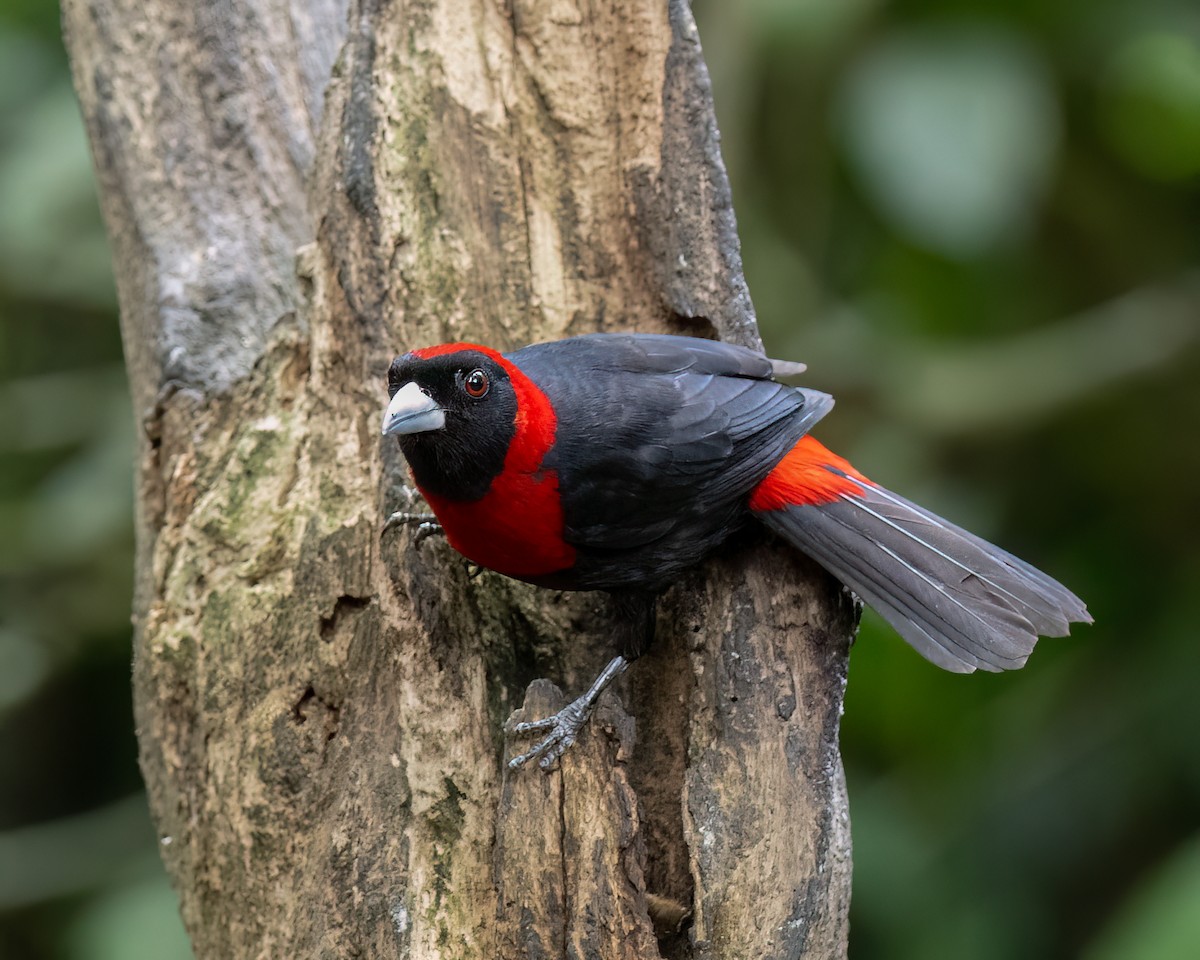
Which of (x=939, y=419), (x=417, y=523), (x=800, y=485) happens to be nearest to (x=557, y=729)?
(x=417, y=523)

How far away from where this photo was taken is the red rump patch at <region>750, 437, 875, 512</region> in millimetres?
3020

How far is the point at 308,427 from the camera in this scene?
3.32 meters

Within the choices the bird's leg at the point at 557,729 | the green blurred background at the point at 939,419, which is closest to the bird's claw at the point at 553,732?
the bird's leg at the point at 557,729

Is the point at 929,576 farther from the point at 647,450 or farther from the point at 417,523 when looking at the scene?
the point at 417,523

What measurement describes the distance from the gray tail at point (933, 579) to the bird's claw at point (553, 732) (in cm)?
68

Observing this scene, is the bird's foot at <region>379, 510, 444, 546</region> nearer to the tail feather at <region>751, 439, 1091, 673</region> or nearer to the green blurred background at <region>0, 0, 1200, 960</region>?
the tail feather at <region>751, 439, 1091, 673</region>

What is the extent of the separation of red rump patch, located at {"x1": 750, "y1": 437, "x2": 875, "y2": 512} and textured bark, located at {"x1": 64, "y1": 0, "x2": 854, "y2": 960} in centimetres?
15

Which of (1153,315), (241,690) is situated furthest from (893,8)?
(241,690)

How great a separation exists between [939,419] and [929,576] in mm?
2105

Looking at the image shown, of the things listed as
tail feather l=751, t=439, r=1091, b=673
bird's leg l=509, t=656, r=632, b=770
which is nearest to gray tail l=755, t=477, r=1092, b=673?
tail feather l=751, t=439, r=1091, b=673

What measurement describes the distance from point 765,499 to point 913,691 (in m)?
1.44

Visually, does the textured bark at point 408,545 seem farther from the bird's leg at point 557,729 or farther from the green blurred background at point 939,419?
the green blurred background at point 939,419

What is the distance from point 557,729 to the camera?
104 inches

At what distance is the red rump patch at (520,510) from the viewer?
2.80 m
